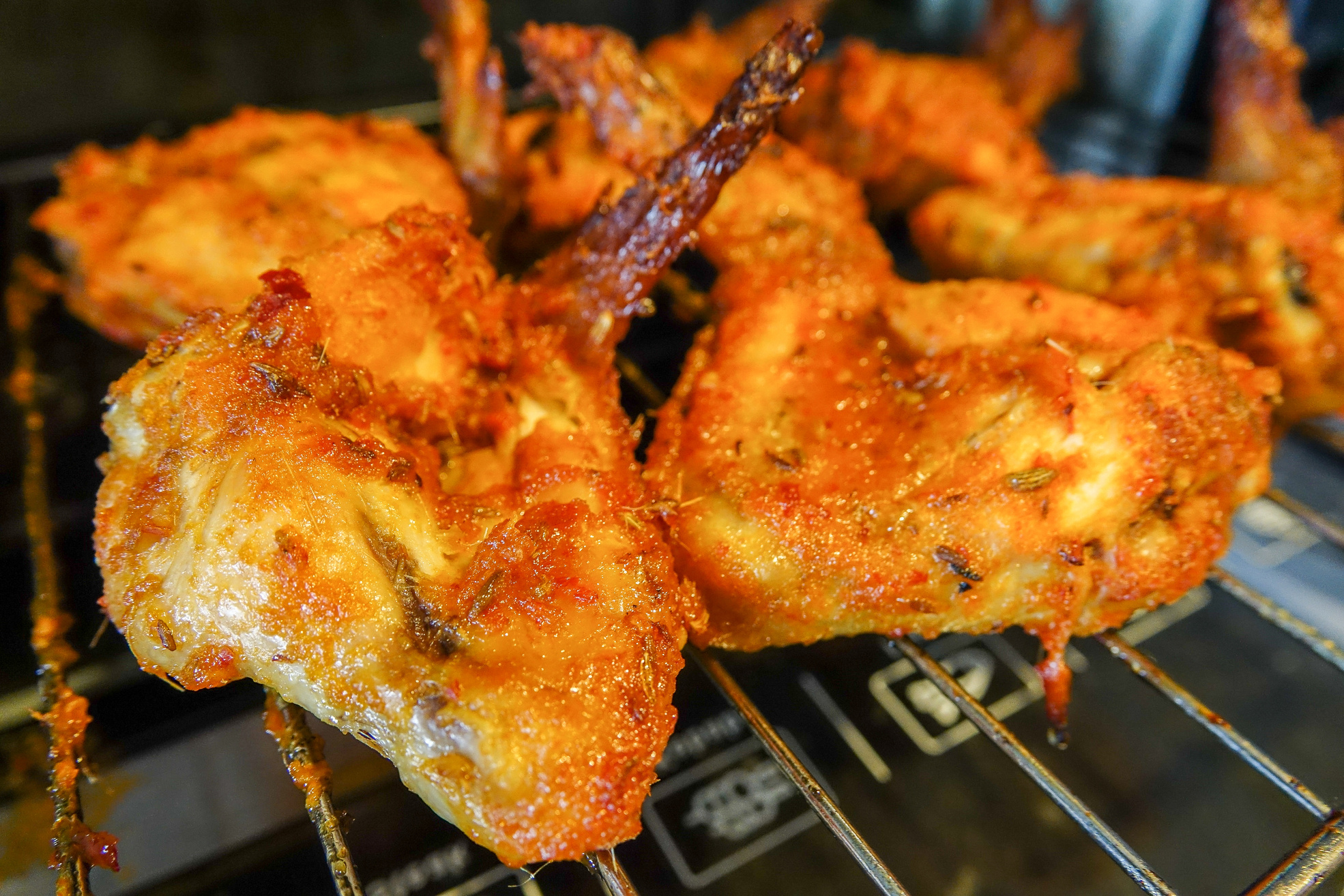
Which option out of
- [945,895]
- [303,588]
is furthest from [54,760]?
[945,895]

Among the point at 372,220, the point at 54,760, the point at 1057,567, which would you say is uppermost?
the point at 372,220

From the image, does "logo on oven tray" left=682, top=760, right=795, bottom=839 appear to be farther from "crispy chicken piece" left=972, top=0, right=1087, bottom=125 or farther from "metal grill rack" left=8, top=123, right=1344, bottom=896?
"crispy chicken piece" left=972, top=0, right=1087, bottom=125

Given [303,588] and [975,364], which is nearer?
[303,588]

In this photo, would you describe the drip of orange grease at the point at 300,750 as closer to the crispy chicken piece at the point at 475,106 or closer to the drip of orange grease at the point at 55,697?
the drip of orange grease at the point at 55,697

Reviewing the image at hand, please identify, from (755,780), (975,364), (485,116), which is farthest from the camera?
(485,116)

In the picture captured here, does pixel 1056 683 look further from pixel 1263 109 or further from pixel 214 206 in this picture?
pixel 214 206

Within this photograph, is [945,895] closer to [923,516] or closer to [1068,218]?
[923,516]
